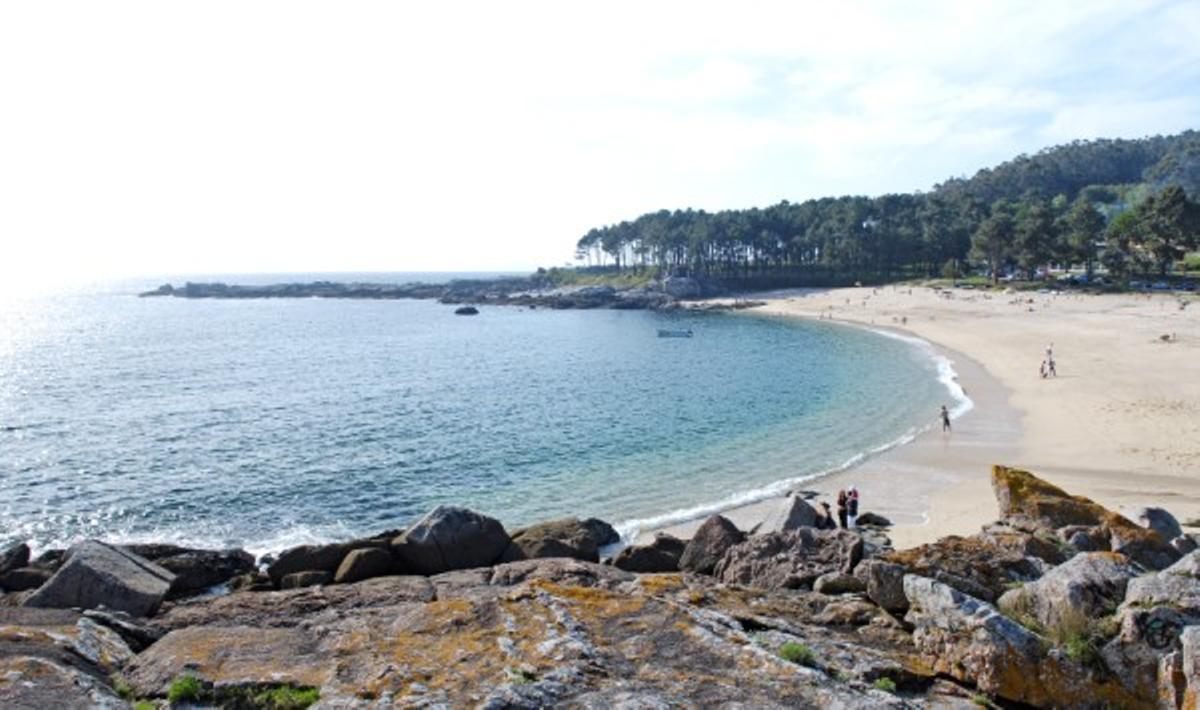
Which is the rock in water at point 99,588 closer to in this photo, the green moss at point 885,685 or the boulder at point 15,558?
the boulder at point 15,558

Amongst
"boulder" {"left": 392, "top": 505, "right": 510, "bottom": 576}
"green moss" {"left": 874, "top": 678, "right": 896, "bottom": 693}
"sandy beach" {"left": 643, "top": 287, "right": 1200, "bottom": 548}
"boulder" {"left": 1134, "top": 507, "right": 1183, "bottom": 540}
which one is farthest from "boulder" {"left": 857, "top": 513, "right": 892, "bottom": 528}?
"green moss" {"left": 874, "top": 678, "right": 896, "bottom": 693}

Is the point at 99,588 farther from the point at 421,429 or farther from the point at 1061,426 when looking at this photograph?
the point at 1061,426

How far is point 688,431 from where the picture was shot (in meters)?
42.5

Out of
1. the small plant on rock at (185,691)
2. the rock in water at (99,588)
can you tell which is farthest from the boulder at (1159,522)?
the rock in water at (99,588)

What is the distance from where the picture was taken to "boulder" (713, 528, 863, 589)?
13953mm

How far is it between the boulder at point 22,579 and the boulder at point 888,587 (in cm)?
2057

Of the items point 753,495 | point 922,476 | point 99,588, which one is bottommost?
point 753,495

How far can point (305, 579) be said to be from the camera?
19078 millimetres

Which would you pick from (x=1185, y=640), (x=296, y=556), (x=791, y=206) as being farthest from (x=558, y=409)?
(x=791, y=206)

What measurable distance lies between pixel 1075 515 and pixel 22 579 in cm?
2594

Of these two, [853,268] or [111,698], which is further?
[853,268]

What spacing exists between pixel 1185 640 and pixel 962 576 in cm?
320

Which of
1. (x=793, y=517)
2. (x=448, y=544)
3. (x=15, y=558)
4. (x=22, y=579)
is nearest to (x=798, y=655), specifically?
(x=448, y=544)

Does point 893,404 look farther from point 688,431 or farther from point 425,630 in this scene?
point 425,630
